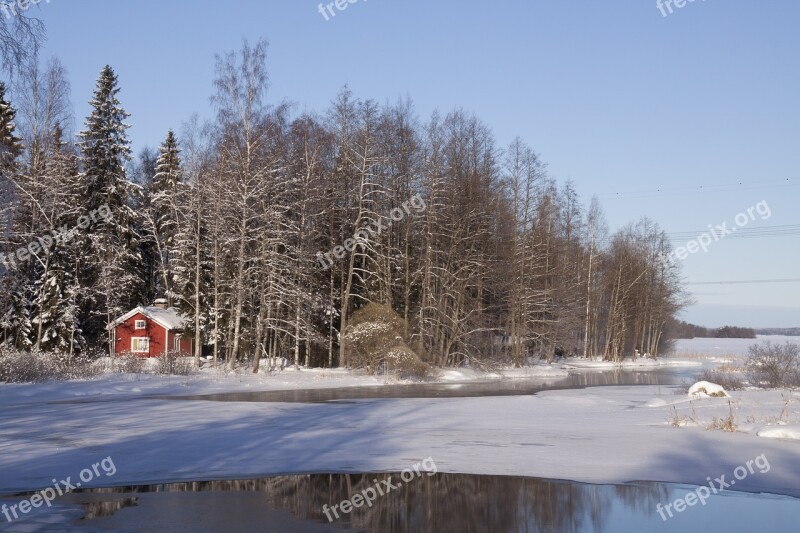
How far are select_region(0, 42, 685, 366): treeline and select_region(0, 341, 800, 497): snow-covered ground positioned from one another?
1677 centimetres

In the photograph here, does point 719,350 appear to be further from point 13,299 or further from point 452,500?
point 452,500

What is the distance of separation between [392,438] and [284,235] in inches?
1112

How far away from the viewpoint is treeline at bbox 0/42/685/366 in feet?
136

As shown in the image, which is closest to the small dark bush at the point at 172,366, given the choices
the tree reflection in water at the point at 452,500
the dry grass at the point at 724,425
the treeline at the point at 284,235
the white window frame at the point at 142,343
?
the treeline at the point at 284,235

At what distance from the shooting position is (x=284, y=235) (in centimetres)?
4378


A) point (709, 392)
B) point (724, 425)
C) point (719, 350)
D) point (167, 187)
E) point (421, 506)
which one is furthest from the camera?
point (719, 350)

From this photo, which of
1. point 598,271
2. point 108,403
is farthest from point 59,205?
point 598,271

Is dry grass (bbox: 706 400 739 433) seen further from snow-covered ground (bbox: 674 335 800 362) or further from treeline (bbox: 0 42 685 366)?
snow-covered ground (bbox: 674 335 800 362)

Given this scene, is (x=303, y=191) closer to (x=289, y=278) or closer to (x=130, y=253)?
(x=289, y=278)

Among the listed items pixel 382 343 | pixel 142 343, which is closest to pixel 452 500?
pixel 382 343

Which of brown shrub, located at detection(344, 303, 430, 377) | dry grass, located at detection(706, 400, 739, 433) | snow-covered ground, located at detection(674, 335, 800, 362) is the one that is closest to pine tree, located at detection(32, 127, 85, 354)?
brown shrub, located at detection(344, 303, 430, 377)

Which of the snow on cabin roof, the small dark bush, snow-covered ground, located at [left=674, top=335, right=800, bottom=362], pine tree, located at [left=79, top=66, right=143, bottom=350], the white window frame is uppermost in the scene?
pine tree, located at [left=79, top=66, right=143, bottom=350]

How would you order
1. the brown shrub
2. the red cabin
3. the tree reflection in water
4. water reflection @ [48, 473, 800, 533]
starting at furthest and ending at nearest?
the red cabin → the brown shrub → the tree reflection in water → water reflection @ [48, 473, 800, 533]

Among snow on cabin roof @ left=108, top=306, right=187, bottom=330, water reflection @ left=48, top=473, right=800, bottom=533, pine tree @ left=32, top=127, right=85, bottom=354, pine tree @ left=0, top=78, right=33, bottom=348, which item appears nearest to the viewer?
water reflection @ left=48, top=473, right=800, bottom=533
